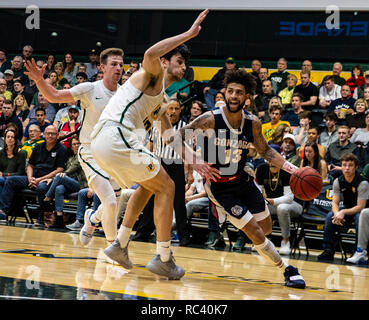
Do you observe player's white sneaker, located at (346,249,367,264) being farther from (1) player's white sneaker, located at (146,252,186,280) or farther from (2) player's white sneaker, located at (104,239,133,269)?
(2) player's white sneaker, located at (104,239,133,269)

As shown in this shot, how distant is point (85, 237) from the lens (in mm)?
6301

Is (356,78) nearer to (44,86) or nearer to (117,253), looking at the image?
(44,86)

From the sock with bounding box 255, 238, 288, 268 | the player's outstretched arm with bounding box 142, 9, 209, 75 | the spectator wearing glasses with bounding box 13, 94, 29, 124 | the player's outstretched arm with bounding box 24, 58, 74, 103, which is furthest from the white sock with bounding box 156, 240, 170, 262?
the spectator wearing glasses with bounding box 13, 94, 29, 124

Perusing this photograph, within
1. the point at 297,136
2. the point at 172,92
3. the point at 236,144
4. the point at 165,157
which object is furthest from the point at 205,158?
the point at 172,92

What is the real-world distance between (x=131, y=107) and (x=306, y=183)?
171 cm

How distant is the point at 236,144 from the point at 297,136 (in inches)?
212

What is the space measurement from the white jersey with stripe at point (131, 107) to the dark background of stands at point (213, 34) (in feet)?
28.7

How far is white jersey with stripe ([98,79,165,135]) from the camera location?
4695mm

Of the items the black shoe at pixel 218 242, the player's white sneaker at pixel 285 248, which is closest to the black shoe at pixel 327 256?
the player's white sneaker at pixel 285 248

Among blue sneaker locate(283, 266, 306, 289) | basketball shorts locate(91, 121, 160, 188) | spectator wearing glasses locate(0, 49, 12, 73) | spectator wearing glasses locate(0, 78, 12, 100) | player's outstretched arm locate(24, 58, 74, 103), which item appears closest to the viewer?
basketball shorts locate(91, 121, 160, 188)

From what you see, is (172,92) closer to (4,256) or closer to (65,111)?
(65,111)

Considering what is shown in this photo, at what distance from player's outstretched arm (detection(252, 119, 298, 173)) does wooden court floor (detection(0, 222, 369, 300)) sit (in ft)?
3.37

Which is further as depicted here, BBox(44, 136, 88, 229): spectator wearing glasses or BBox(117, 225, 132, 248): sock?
BBox(44, 136, 88, 229): spectator wearing glasses

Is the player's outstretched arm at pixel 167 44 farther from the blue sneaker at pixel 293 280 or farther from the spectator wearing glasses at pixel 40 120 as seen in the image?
the spectator wearing glasses at pixel 40 120
